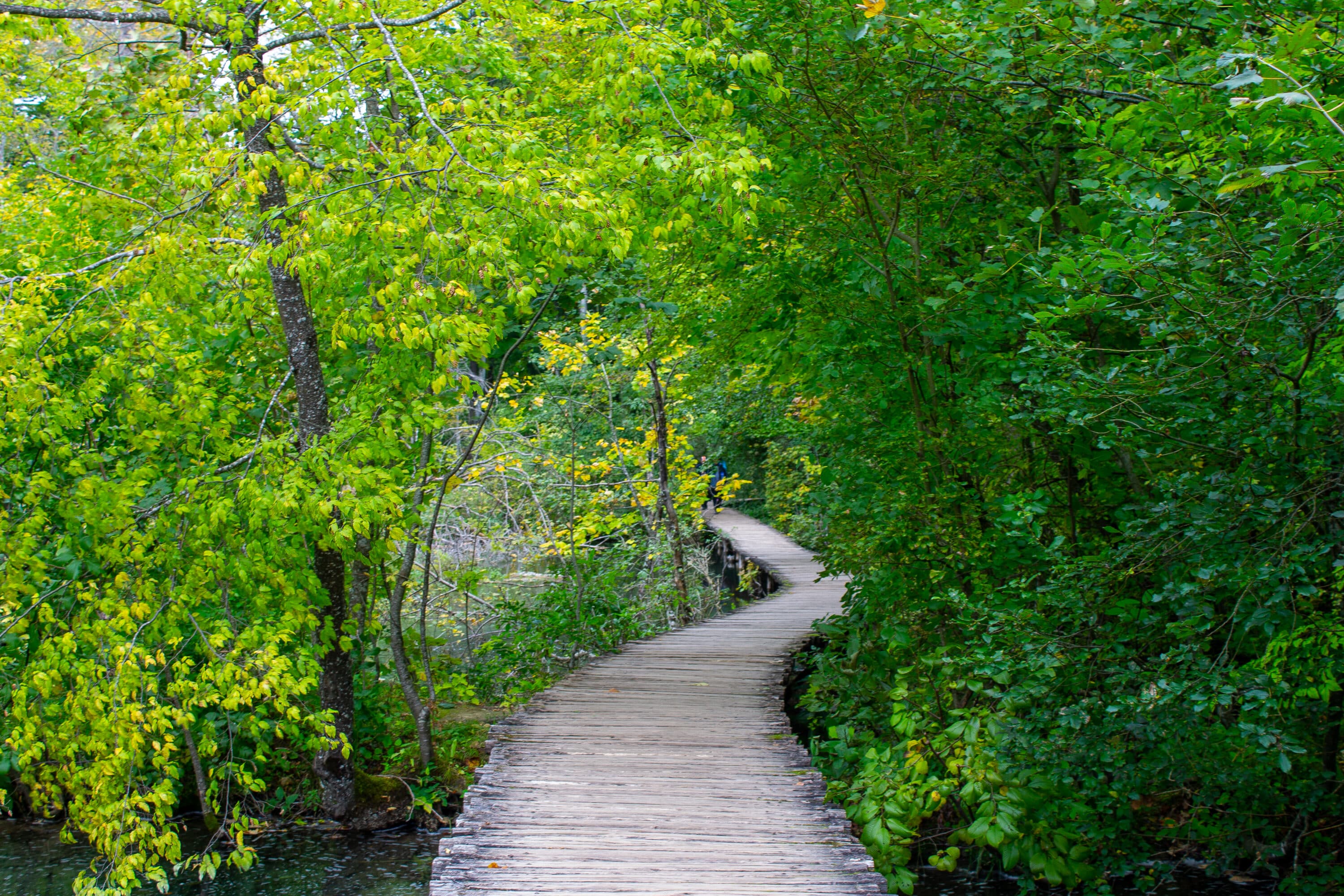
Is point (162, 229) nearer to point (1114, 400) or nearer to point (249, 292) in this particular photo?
point (249, 292)

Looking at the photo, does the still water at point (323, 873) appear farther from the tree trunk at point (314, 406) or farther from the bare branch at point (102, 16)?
the bare branch at point (102, 16)

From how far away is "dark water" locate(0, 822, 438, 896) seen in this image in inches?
253

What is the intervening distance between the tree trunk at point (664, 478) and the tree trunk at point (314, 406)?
14.2 ft

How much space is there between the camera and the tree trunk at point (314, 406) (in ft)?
18.9

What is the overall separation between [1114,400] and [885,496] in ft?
6.44

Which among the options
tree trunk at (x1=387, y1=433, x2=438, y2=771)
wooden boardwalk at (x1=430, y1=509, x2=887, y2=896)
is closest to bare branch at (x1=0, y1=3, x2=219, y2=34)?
tree trunk at (x1=387, y1=433, x2=438, y2=771)

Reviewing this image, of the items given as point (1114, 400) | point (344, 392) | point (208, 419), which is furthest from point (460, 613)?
point (1114, 400)

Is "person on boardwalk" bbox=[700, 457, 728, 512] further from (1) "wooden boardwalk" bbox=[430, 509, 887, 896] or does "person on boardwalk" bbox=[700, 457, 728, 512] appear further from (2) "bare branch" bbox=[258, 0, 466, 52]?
(2) "bare branch" bbox=[258, 0, 466, 52]

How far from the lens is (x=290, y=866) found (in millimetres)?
6828

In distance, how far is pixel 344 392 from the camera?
25.9 feet

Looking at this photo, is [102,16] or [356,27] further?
[356,27]

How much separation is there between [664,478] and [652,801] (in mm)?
6737

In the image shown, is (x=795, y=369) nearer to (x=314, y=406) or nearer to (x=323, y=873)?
(x=314, y=406)

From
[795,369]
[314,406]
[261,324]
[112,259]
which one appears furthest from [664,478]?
[112,259]
